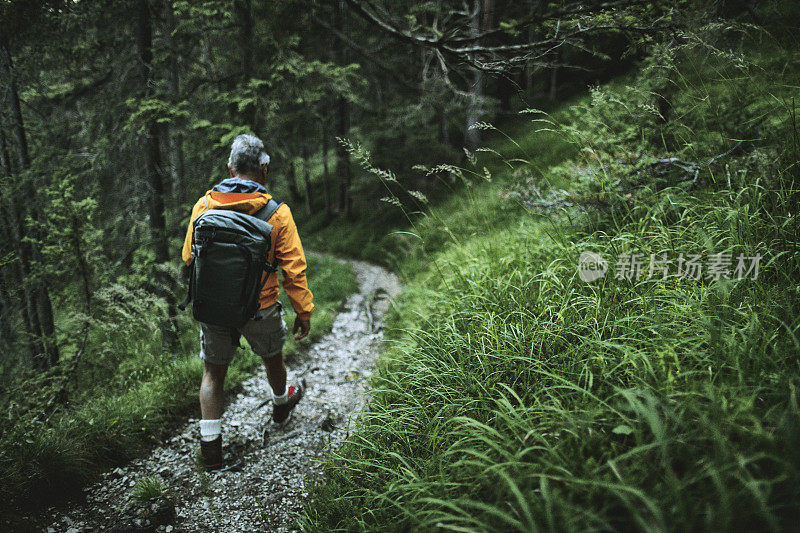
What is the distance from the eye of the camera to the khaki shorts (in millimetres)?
2844

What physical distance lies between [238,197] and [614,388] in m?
2.75

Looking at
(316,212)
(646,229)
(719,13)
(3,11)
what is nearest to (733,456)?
(646,229)

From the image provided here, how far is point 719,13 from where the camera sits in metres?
2.67

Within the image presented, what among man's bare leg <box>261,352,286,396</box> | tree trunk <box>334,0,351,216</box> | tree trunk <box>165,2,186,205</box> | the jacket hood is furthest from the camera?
tree trunk <box>334,0,351,216</box>

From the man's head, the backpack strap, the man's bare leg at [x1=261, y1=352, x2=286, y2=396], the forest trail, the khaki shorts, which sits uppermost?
the man's head

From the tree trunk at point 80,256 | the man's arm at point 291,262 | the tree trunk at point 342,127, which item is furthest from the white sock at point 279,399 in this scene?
the tree trunk at point 342,127

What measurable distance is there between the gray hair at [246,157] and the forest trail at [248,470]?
1.85 meters

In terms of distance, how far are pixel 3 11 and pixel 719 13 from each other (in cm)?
781

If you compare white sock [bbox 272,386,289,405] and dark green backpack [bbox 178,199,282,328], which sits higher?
dark green backpack [bbox 178,199,282,328]

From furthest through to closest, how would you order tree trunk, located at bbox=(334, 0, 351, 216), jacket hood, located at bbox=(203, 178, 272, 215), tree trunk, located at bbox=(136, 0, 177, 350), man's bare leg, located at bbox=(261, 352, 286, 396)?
tree trunk, located at bbox=(334, 0, 351, 216) → tree trunk, located at bbox=(136, 0, 177, 350) → man's bare leg, located at bbox=(261, 352, 286, 396) → jacket hood, located at bbox=(203, 178, 272, 215)

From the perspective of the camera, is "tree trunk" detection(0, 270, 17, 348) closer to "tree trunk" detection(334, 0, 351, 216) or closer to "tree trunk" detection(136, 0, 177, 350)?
"tree trunk" detection(136, 0, 177, 350)

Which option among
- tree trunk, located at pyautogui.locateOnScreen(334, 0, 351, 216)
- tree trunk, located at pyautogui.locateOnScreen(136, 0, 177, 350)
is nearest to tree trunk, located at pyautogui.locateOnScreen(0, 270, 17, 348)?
tree trunk, located at pyautogui.locateOnScreen(136, 0, 177, 350)

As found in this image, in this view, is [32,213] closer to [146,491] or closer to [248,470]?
[146,491]

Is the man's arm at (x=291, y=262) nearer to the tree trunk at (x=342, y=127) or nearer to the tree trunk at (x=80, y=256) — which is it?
the tree trunk at (x=80, y=256)
